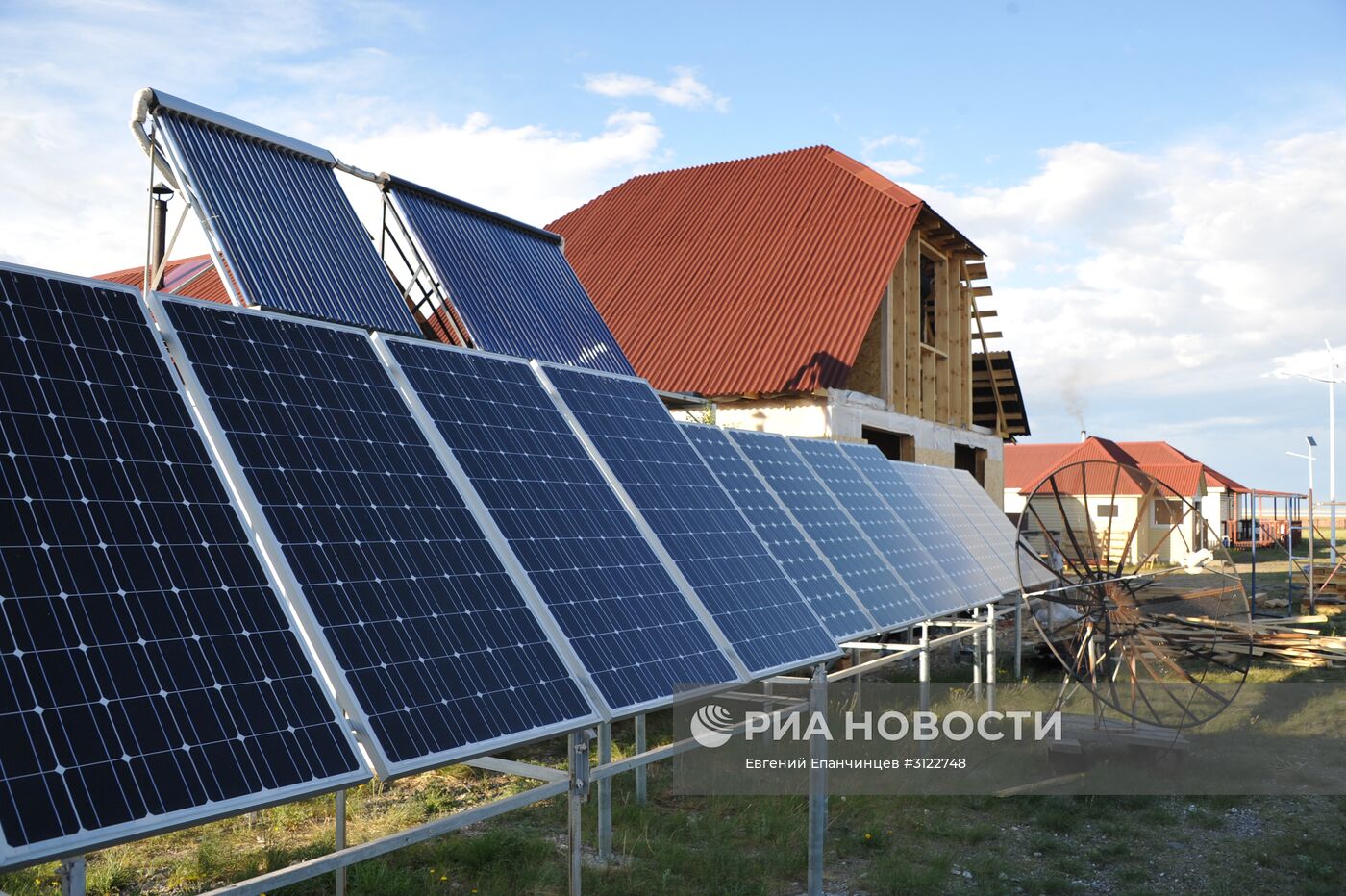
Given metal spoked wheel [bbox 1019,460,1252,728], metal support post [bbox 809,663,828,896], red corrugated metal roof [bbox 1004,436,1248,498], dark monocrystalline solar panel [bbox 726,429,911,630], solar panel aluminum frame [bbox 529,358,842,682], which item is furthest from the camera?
red corrugated metal roof [bbox 1004,436,1248,498]

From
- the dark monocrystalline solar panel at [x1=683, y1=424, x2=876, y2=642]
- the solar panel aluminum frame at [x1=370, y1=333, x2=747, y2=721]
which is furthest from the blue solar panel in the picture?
the solar panel aluminum frame at [x1=370, y1=333, x2=747, y2=721]

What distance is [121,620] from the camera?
4430 mm

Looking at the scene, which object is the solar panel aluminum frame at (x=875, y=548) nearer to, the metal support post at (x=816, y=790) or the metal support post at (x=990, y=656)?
the metal support post at (x=816, y=790)

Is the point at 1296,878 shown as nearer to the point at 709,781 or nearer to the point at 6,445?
the point at 709,781

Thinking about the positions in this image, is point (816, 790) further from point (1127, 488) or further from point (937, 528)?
point (1127, 488)

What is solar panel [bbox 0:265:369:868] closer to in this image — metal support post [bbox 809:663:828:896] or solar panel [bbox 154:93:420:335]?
metal support post [bbox 809:663:828:896]

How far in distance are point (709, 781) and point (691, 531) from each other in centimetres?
537

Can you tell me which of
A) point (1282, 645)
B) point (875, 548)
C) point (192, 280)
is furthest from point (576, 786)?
point (1282, 645)

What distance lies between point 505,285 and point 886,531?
26.8ft

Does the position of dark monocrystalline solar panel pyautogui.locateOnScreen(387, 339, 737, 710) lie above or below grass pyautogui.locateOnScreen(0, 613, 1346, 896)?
above

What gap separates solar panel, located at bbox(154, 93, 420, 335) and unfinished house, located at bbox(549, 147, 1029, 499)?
347 inches

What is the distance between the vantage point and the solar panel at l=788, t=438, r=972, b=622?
13.1 meters

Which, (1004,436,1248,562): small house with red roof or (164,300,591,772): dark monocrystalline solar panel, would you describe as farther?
(1004,436,1248,562): small house with red roof

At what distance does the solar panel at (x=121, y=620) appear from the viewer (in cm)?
389
